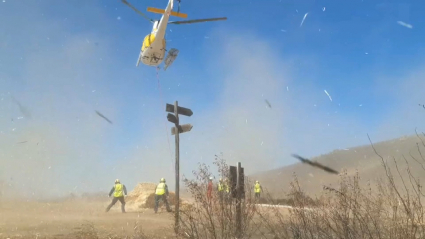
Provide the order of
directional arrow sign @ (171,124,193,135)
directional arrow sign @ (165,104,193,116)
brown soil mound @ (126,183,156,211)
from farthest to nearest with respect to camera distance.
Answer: brown soil mound @ (126,183,156,211), directional arrow sign @ (165,104,193,116), directional arrow sign @ (171,124,193,135)

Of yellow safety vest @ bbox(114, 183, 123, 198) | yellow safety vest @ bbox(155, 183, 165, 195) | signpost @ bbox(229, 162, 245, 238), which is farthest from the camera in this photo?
yellow safety vest @ bbox(114, 183, 123, 198)

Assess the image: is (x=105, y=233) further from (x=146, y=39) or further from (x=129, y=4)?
(x=129, y=4)

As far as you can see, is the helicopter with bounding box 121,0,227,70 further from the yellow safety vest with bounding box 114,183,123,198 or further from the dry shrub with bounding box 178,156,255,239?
the dry shrub with bounding box 178,156,255,239

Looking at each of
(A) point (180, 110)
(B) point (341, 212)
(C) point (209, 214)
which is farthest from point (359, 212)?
(A) point (180, 110)

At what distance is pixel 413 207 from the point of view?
198 inches

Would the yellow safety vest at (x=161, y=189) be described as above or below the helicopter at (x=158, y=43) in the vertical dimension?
below

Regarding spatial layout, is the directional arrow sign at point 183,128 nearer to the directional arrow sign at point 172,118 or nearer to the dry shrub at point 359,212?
the directional arrow sign at point 172,118

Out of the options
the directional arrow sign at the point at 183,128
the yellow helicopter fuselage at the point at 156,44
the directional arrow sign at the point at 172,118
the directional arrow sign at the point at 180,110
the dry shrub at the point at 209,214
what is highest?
the yellow helicopter fuselage at the point at 156,44

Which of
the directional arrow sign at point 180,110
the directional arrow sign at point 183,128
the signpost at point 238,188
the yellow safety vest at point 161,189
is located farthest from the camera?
the yellow safety vest at point 161,189

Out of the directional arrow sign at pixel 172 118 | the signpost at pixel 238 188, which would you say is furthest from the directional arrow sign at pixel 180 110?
the signpost at pixel 238 188

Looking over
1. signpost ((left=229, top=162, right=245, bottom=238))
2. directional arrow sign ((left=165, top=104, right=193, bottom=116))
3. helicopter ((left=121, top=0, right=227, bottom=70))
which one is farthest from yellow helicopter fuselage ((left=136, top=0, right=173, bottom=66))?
signpost ((left=229, top=162, right=245, bottom=238))

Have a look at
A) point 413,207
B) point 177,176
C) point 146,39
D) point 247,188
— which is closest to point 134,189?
point 146,39

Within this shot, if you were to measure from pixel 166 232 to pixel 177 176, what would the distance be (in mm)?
1581

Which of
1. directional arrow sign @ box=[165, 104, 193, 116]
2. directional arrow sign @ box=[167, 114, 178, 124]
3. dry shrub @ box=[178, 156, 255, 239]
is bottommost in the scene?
dry shrub @ box=[178, 156, 255, 239]
